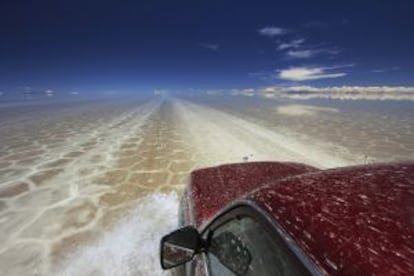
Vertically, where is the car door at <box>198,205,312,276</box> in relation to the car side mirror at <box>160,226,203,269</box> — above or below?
above

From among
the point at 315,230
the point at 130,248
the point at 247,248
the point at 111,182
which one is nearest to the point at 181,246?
the point at 247,248

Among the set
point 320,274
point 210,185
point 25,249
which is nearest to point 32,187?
point 25,249

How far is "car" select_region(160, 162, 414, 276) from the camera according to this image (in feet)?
2.55

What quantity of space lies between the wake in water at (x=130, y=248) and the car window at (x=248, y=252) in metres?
1.82

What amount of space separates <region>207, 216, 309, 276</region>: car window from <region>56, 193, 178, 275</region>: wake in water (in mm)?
1815

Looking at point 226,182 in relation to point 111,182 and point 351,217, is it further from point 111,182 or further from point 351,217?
point 111,182

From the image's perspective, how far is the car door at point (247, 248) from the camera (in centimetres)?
93

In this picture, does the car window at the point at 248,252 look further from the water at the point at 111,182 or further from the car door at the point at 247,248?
the water at the point at 111,182

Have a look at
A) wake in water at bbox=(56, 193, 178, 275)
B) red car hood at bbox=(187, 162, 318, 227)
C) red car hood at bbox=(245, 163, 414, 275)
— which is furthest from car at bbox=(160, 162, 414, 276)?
wake in water at bbox=(56, 193, 178, 275)

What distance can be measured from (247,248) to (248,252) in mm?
19

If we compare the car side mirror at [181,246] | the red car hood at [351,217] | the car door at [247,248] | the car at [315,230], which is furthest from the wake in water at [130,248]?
the red car hood at [351,217]

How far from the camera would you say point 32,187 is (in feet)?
17.5

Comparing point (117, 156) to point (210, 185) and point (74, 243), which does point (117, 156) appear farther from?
point (210, 185)

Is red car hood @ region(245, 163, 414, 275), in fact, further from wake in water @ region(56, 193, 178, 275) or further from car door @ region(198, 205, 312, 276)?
wake in water @ region(56, 193, 178, 275)
